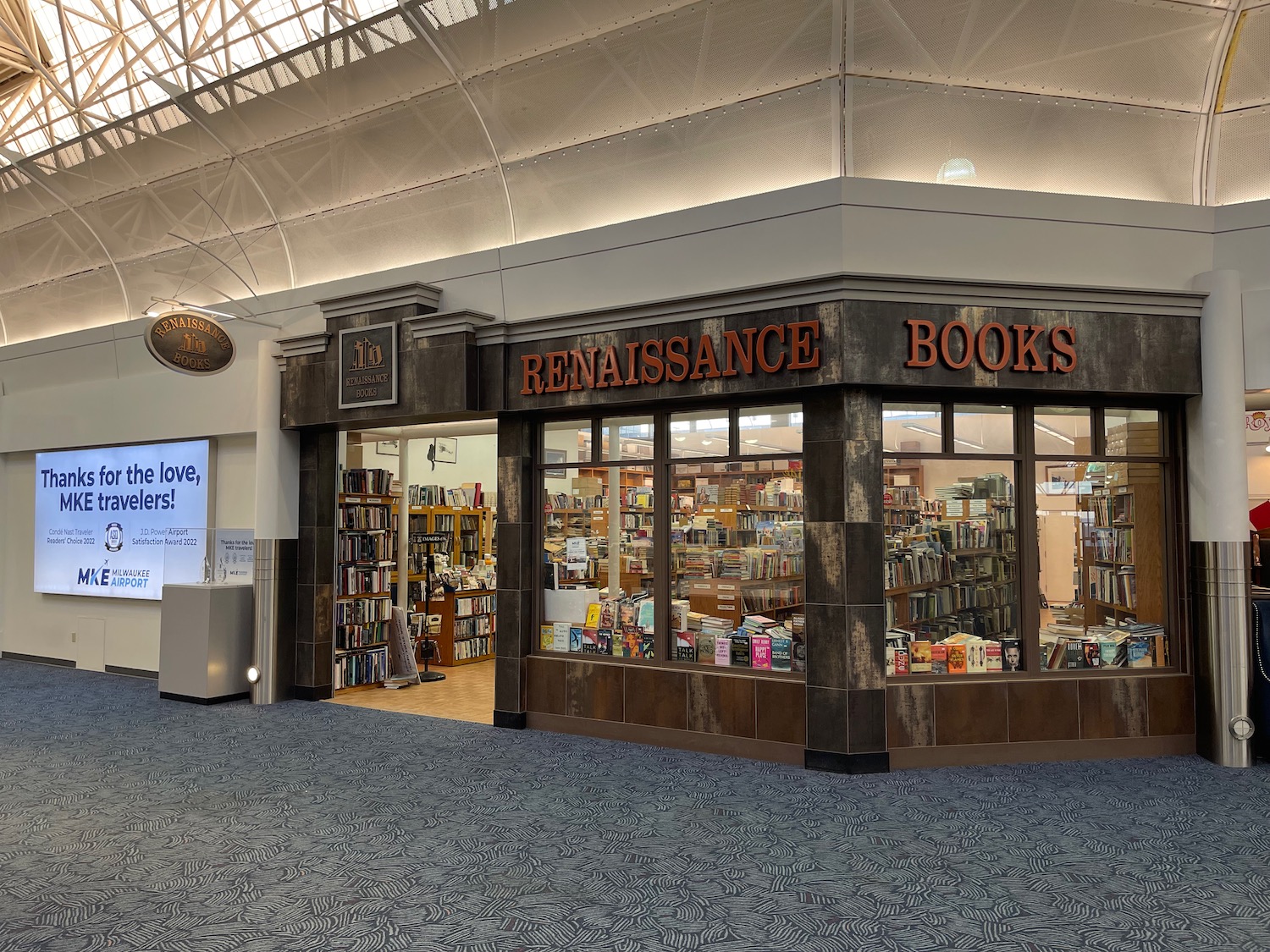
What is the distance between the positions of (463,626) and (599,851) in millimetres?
6928

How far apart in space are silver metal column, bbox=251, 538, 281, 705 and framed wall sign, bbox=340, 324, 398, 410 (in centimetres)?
177

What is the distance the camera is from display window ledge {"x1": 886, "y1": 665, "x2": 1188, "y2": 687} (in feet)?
21.1

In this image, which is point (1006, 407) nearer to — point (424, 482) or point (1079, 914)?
point (1079, 914)

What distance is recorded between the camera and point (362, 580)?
9.55 m

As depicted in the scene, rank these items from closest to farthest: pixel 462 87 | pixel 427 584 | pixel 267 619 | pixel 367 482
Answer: pixel 462 87 < pixel 267 619 < pixel 367 482 < pixel 427 584

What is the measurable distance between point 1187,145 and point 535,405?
5462 mm

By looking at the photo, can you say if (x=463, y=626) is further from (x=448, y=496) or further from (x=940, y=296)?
(x=940, y=296)

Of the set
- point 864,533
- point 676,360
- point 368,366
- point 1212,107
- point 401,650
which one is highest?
point 1212,107

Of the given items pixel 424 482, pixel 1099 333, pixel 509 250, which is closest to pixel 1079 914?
pixel 1099 333

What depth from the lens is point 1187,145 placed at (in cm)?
673

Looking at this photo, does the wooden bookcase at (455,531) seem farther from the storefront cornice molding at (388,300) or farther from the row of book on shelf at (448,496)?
the storefront cornice molding at (388,300)

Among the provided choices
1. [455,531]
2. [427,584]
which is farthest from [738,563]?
[455,531]

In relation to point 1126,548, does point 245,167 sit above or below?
above

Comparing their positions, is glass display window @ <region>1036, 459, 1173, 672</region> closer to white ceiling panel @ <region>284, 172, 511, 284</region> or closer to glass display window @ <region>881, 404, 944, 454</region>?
glass display window @ <region>881, 404, 944, 454</region>
